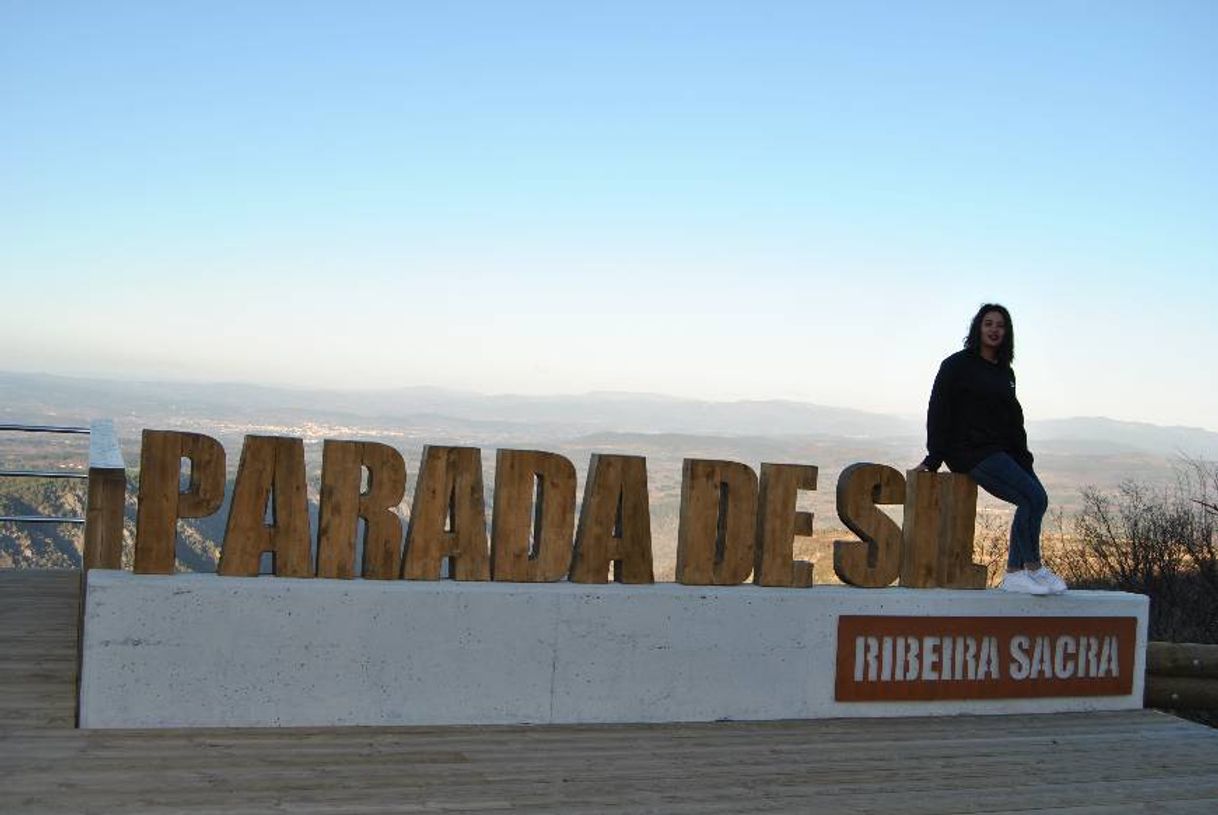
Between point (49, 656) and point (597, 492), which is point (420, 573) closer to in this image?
point (597, 492)

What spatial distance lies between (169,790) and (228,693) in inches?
40.7

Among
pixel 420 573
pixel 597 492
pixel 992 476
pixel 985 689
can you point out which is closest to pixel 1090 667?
pixel 985 689

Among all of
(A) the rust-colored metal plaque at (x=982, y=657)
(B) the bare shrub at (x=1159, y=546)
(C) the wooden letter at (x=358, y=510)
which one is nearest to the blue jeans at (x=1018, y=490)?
(A) the rust-colored metal plaque at (x=982, y=657)

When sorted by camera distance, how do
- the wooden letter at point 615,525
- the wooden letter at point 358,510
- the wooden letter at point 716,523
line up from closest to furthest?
the wooden letter at point 358,510 → the wooden letter at point 615,525 → the wooden letter at point 716,523

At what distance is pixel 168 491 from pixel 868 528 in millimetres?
3648

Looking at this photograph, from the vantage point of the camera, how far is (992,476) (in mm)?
7414

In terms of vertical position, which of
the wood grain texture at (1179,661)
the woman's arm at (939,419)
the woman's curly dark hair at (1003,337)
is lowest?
the wood grain texture at (1179,661)

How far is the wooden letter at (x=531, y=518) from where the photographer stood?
21.5ft

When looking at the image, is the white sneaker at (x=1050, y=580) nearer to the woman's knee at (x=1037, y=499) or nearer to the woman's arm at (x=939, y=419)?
the woman's knee at (x=1037, y=499)

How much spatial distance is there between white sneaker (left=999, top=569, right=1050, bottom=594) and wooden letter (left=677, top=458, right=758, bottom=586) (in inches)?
63.1

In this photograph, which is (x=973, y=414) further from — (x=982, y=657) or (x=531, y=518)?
(x=531, y=518)

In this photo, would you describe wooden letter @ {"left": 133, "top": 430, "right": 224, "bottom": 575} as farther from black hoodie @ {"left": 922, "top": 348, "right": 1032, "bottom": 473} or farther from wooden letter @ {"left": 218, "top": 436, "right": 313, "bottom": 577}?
black hoodie @ {"left": 922, "top": 348, "right": 1032, "bottom": 473}

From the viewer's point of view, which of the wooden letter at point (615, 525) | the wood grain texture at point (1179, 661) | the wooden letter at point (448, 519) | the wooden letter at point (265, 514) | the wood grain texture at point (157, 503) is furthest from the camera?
the wood grain texture at point (1179, 661)

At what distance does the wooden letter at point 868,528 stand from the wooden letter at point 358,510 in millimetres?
2381
